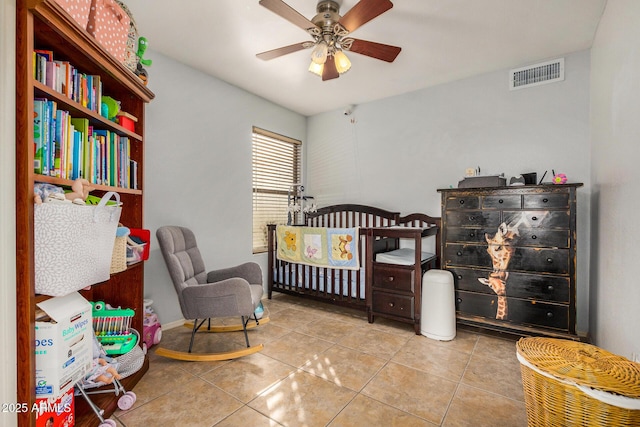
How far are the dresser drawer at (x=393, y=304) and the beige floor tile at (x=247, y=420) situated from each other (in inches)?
61.4

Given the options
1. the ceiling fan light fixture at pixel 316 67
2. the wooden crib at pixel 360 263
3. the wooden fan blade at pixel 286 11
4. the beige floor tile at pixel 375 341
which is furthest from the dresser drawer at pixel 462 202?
the wooden fan blade at pixel 286 11

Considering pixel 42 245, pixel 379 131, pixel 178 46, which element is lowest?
pixel 42 245

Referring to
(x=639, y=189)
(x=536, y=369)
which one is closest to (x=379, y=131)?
(x=639, y=189)

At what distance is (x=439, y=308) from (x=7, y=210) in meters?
2.67

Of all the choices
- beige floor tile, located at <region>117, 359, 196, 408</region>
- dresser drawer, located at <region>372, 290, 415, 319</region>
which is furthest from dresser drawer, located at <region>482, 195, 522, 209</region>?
beige floor tile, located at <region>117, 359, 196, 408</region>

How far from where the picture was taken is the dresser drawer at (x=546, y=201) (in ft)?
7.25

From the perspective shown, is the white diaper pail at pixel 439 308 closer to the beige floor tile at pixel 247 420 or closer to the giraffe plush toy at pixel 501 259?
the giraffe plush toy at pixel 501 259

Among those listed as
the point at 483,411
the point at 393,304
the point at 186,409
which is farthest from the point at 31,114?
the point at 393,304

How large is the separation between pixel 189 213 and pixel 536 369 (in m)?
2.79

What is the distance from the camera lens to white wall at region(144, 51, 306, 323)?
8.47ft

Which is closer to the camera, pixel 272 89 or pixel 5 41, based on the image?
pixel 5 41

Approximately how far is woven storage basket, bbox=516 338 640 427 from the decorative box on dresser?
124 centimetres

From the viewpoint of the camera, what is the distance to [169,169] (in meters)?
2.68

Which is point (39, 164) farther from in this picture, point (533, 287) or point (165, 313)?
point (533, 287)
